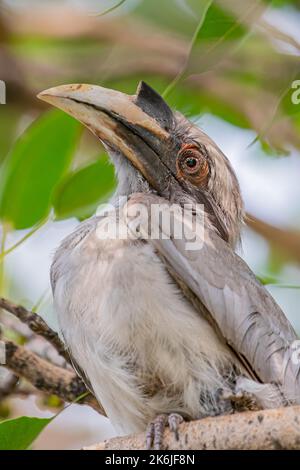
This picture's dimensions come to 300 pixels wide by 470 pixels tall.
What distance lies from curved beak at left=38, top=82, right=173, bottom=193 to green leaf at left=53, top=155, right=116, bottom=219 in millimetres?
166

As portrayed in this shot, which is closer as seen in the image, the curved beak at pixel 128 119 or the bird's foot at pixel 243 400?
the bird's foot at pixel 243 400

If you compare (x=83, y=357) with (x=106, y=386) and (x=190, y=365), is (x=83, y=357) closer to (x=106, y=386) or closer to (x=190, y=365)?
(x=106, y=386)

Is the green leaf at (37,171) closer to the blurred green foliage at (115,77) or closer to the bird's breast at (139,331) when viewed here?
the blurred green foliage at (115,77)

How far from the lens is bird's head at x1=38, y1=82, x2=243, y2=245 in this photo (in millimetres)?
3496

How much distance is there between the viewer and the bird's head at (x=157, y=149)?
3.50 metres

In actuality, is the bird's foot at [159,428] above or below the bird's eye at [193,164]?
below

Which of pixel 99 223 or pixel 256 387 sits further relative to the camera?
pixel 99 223

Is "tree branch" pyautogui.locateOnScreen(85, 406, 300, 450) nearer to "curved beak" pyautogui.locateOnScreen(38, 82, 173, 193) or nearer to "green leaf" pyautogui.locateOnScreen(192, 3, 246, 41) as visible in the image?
"curved beak" pyautogui.locateOnScreen(38, 82, 173, 193)

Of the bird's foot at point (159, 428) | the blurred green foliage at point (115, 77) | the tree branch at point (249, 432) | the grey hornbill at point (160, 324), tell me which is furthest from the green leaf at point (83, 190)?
the tree branch at point (249, 432)

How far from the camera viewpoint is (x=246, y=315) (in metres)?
3.29

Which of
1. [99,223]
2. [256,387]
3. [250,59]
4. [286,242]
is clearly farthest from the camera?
[250,59]

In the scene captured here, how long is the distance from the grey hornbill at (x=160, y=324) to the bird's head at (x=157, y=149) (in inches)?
0.4
